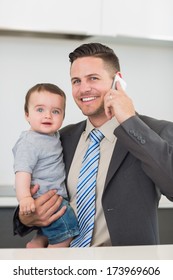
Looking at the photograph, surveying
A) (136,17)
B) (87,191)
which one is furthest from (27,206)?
(136,17)

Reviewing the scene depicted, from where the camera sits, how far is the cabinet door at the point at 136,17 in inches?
65.0

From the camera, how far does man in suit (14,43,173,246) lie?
997 mm

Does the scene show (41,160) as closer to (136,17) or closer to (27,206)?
(27,206)

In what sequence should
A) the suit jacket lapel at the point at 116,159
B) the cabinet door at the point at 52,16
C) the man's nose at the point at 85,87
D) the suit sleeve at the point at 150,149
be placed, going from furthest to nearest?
1. the cabinet door at the point at 52,16
2. the man's nose at the point at 85,87
3. the suit jacket lapel at the point at 116,159
4. the suit sleeve at the point at 150,149

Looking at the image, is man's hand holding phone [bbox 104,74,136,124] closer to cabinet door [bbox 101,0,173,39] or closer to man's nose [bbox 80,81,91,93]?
man's nose [bbox 80,81,91,93]

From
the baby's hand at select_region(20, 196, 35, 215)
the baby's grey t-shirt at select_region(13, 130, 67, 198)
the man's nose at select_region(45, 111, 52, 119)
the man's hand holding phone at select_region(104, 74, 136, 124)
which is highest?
the man's hand holding phone at select_region(104, 74, 136, 124)

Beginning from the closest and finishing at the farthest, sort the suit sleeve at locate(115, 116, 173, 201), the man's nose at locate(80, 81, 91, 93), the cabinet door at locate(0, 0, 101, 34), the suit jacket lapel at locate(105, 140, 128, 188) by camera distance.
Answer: the suit sleeve at locate(115, 116, 173, 201) → the suit jacket lapel at locate(105, 140, 128, 188) → the man's nose at locate(80, 81, 91, 93) → the cabinet door at locate(0, 0, 101, 34)

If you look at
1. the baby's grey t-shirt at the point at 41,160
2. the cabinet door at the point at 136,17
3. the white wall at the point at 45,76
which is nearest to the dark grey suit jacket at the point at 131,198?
the baby's grey t-shirt at the point at 41,160

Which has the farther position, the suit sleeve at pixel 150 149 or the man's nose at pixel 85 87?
the man's nose at pixel 85 87

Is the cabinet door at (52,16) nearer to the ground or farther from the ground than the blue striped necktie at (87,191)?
farther from the ground

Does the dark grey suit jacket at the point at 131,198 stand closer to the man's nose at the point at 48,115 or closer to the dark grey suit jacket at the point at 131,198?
the dark grey suit jacket at the point at 131,198

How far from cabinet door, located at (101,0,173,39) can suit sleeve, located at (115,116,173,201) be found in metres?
0.72

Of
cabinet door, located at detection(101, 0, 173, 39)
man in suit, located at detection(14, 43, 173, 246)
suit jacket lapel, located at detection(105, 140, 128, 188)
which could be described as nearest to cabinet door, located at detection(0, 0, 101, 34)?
cabinet door, located at detection(101, 0, 173, 39)

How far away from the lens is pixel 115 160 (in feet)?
3.61
